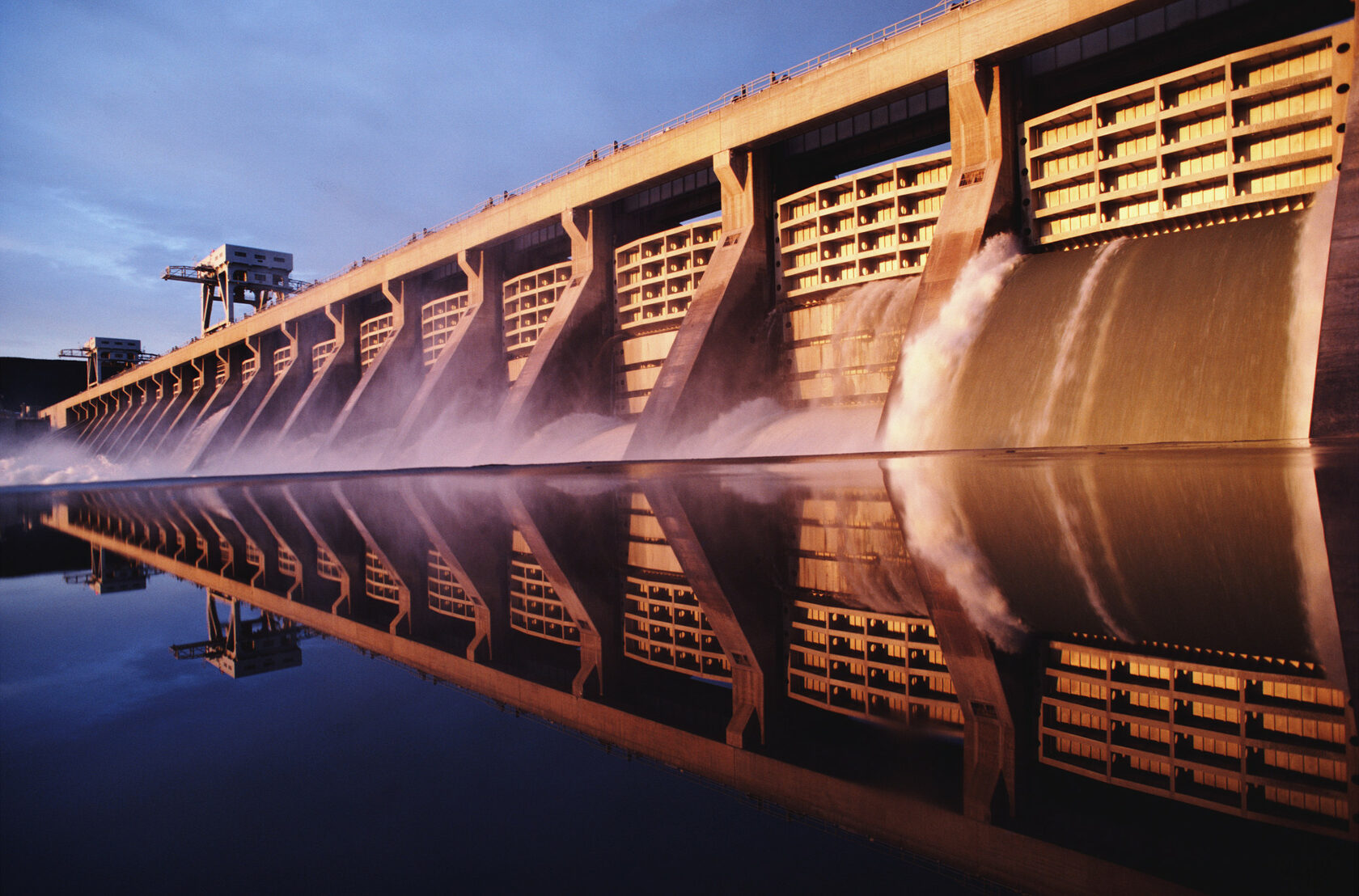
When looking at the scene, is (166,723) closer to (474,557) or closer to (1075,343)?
(474,557)

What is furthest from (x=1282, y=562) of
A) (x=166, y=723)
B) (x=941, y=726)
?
(x=166, y=723)

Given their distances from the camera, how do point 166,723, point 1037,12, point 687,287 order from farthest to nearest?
point 687,287
point 1037,12
point 166,723

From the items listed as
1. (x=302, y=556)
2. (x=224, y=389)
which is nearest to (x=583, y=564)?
(x=302, y=556)

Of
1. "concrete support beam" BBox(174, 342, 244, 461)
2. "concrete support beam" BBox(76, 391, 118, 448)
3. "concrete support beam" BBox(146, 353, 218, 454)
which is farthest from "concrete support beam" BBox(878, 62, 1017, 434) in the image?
"concrete support beam" BBox(76, 391, 118, 448)

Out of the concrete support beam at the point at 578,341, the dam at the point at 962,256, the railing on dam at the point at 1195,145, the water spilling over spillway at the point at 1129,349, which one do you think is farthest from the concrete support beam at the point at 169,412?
the railing on dam at the point at 1195,145

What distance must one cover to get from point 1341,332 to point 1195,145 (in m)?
5.63

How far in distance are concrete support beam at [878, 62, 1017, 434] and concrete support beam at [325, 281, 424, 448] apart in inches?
870

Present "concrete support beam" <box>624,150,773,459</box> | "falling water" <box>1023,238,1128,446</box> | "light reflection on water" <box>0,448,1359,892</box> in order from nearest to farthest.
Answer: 1. "light reflection on water" <box>0,448,1359,892</box>
2. "falling water" <box>1023,238,1128,446</box>
3. "concrete support beam" <box>624,150,773,459</box>

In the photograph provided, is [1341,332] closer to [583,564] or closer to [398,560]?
[583,564]

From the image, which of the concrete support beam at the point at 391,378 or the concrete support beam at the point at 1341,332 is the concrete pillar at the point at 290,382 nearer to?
the concrete support beam at the point at 391,378

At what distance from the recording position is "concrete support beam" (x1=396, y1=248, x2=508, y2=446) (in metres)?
26.1

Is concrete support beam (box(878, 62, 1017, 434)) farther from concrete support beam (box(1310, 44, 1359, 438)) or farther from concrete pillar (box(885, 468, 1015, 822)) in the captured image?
concrete pillar (box(885, 468, 1015, 822))

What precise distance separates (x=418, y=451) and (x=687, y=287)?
10.4m

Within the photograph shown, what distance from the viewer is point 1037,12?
1365cm
